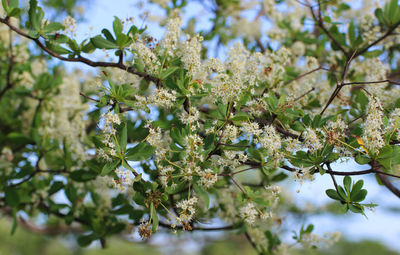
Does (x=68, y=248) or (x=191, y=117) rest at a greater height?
(x=191, y=117)

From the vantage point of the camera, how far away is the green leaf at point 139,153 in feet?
5.18

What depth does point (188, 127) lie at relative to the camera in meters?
1.66

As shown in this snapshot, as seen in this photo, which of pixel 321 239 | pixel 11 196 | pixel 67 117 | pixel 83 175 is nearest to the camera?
pixel 83 175

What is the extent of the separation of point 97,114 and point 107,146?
18.7 inches

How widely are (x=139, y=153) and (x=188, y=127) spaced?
0.82 feet

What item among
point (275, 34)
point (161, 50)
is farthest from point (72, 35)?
point (275, 34)

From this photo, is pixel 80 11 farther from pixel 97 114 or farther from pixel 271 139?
pixel 271 139

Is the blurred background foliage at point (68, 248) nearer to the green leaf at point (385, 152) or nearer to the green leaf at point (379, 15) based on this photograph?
the green leaf at point (379, 15)

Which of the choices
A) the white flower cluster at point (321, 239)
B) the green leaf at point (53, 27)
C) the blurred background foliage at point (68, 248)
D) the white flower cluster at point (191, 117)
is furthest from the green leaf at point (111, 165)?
the blurred background foliage at point (68, 248)

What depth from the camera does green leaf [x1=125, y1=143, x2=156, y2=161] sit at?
1580 millimetres

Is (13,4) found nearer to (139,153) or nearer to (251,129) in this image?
(139,153)

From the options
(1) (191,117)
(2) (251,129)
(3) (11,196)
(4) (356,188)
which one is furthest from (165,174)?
(3) (11,196)

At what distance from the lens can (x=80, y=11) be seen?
4.40 metres

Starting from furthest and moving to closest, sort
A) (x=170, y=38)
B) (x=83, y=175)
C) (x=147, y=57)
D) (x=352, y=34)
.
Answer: (x=352, y=34) < (x=83, y=175) < (x=170, y=38) < (x=147, y=57)
